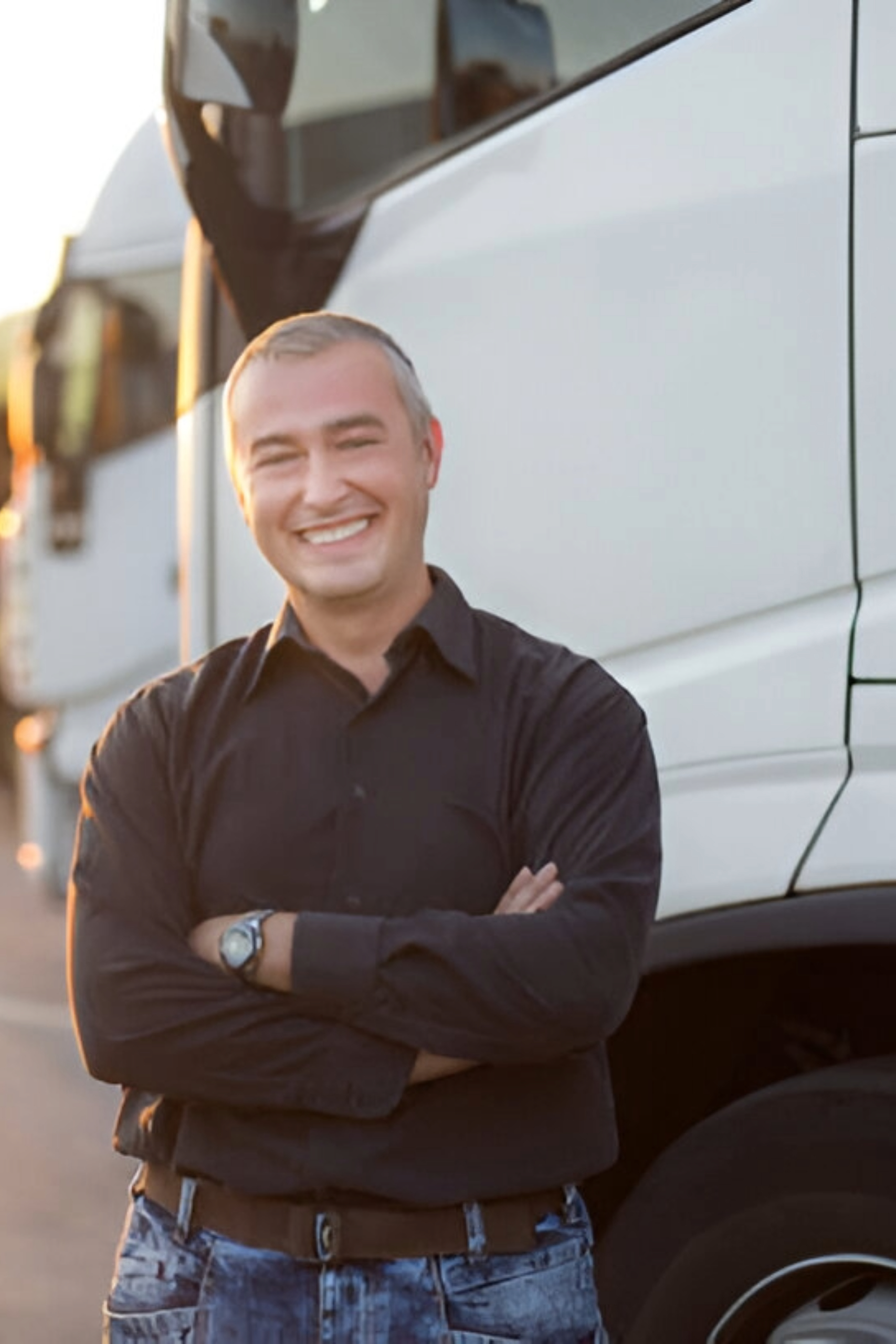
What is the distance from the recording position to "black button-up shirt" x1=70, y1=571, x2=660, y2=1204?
2.08 metres

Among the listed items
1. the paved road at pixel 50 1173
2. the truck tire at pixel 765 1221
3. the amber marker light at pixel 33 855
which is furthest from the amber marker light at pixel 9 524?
the truck tire at pixel 765 1221

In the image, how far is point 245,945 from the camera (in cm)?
212

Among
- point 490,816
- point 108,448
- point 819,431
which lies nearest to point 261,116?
point 819,431

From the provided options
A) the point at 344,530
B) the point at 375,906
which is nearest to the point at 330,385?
the point at 344,530

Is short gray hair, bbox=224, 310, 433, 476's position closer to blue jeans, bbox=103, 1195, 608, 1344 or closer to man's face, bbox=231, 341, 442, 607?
man's face, bbox=231, 341, 442, 607

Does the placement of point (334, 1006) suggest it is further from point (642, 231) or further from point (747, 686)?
point (642, 231)

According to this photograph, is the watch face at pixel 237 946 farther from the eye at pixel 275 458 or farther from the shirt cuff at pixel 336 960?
the eye at pixel 275 458

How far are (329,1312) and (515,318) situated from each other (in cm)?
131

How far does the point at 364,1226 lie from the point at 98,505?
5432mm

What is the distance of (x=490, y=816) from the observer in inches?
84.6

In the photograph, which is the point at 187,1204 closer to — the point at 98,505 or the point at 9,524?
the point at 98,505

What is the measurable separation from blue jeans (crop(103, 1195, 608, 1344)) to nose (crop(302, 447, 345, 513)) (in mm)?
728

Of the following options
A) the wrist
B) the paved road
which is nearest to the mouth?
the wrist

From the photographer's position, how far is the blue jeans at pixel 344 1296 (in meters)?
2.10
